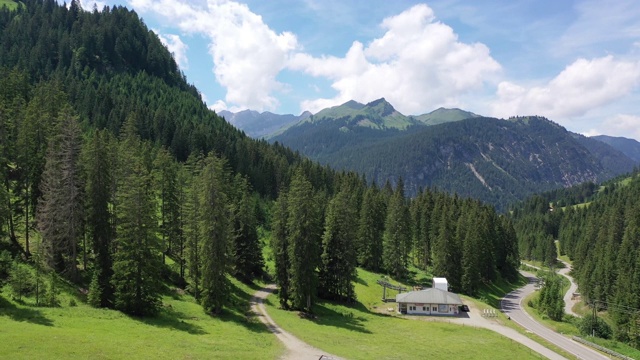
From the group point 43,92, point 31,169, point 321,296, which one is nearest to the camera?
point 31,169

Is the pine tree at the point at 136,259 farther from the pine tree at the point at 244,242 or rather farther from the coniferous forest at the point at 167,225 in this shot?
the pine tree at the point at 244,242

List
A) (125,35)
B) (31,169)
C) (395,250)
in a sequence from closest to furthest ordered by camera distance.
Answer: (31,169) < (395,250) < (125,35)

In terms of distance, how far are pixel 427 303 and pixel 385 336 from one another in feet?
67.0

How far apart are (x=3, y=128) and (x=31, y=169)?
5.82 meters

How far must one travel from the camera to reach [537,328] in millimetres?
66625

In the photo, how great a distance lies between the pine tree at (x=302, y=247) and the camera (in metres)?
51.0

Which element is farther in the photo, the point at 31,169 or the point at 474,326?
the point at 474,326

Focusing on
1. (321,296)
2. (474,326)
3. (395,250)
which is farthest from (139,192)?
(395,250)

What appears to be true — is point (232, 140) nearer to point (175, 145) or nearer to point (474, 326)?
point (175, 145)

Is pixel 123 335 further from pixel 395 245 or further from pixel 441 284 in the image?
pixel 395 245

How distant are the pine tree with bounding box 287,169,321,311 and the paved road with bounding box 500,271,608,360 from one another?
106ft

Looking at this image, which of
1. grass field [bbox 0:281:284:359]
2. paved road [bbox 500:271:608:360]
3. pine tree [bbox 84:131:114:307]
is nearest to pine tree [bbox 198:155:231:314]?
grass field [bbox 0:281:284:359]

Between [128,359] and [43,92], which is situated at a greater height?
[43,92]

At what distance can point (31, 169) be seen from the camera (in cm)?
4962
